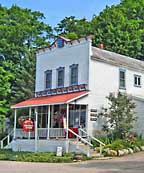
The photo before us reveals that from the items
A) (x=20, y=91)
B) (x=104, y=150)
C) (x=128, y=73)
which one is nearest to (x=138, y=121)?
(x=128, y=73)

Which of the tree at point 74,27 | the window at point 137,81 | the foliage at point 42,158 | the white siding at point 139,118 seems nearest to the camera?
the foliage at point 42,158

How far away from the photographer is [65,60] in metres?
32.4

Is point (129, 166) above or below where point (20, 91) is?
below

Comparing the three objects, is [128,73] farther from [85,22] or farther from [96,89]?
[85,22]

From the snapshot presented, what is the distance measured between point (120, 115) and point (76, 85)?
459 centimetres

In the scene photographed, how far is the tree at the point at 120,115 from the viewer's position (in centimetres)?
2812

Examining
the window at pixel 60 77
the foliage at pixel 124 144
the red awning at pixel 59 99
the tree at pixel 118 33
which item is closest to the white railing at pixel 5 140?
the red awning at pixel 59 99

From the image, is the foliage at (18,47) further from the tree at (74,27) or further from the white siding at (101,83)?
the white siding at (101,83)

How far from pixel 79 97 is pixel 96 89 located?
2.24 meters

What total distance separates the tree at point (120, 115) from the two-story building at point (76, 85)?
158 centimetres

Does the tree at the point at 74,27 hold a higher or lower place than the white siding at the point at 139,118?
higher

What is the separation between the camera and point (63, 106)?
31719mm

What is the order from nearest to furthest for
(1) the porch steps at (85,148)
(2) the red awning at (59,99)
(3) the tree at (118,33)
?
(1) the porch steps at (85,148), (2) the red awning at (59,99), (3) the tree at (118,33)

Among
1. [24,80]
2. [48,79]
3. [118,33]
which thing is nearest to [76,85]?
[48,79]
